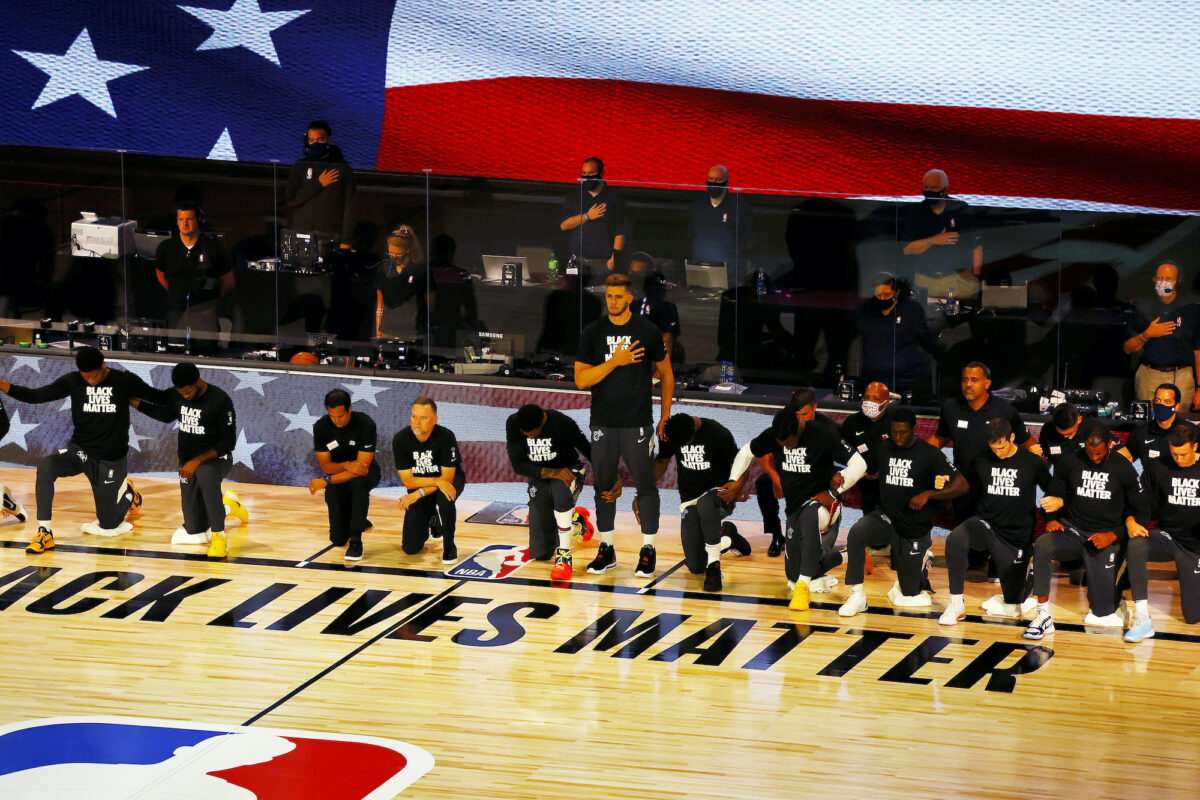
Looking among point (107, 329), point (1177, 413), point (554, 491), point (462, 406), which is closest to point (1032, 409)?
point (1177, 413)

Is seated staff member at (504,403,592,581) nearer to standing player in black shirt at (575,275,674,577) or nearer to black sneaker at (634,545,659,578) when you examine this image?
standing player in black shirt at (575,275,674,577)

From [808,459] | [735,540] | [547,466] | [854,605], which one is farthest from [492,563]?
[854,605]

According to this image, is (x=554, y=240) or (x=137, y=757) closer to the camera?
(x=137, y=757)

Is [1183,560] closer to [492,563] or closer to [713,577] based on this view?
[713,577]

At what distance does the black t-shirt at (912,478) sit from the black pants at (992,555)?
0.80ft

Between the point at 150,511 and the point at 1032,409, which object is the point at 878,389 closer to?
the point at 1032,409

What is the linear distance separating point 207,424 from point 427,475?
5.82 feet

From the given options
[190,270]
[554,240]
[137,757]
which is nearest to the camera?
[137,757]

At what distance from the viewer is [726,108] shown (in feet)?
47.4

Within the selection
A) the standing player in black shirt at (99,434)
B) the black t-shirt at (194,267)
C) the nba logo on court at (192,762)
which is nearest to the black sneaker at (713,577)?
the nba logo on court at (192,762)

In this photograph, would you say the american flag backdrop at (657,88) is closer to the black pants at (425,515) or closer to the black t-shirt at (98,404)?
the black t-shirt at (98,404)

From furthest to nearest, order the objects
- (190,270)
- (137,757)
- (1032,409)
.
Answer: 1. (190,270)
2. (1032,409)
3. (137,757)

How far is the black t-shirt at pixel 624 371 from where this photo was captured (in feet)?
36.1

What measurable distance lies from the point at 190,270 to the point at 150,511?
2528 millimetres
